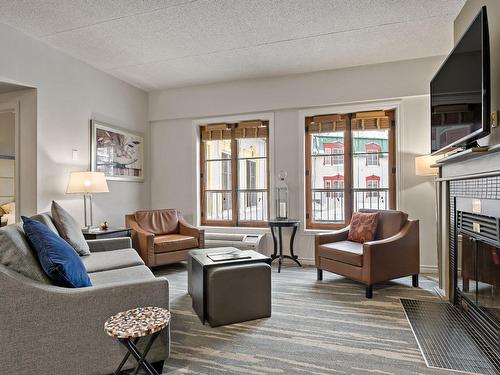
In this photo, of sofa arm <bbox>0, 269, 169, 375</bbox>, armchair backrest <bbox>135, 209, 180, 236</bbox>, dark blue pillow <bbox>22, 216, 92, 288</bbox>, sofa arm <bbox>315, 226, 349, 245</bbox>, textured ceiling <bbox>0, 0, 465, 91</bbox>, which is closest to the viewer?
sofa arm <bbox>0, 269, 169, 375</bbox>

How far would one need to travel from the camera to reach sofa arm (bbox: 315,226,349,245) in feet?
12.1

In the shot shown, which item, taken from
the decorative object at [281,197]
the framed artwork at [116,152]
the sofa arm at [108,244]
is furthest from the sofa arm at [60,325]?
the decorative object at [281,197]

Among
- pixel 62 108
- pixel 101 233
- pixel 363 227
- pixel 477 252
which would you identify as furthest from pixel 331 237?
pixel 62 108

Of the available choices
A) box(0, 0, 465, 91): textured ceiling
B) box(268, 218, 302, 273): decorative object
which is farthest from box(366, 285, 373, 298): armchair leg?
box(0, 0, 465, 91): textured ceiling

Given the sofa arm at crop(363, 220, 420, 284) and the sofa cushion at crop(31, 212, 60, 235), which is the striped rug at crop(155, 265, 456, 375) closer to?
the sofa arm at crop(363, 220, 420, 284)

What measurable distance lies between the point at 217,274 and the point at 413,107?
3.43 meters

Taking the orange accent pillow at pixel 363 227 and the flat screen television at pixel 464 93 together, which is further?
the orange accent pillow at pixel 363 227

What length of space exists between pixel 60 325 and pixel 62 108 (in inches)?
120

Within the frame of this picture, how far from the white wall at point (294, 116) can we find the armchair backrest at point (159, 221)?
0.54 metres

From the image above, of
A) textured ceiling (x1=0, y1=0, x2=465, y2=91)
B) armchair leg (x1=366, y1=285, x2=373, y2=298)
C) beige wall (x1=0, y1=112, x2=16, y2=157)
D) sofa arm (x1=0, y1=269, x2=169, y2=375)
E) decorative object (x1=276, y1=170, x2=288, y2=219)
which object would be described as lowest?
armchair leg (x1=366, y1=285, x2=373, y2=298)

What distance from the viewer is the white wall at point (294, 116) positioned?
4082 mm

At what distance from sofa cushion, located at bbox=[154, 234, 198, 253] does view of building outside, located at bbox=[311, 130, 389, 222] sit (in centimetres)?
187

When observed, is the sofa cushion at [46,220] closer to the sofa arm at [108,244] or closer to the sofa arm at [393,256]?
the sofa arm at [108,244]

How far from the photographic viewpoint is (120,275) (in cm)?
238
